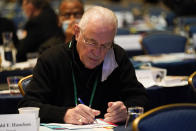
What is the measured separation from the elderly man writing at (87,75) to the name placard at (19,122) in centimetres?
39

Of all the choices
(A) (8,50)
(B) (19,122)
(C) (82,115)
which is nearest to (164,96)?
(C) (82,115)

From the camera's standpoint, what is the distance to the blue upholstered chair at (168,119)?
216 centimetres

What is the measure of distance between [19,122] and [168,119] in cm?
79

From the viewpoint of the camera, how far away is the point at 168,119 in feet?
7.28

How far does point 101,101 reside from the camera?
127 inches

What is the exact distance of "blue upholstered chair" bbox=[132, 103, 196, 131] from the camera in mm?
2162

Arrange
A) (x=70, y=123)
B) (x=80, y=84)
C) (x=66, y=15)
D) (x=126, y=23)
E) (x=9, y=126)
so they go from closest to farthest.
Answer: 1. (x=9, y=126)
2. (x=70, y=123)
3. (x=80, y=84)
4. (x=66, y=15)
5. (x=126, y=23)

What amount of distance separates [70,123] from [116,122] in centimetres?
27

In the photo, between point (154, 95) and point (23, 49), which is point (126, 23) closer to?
point (23, 49)

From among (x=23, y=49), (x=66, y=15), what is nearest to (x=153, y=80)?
(x=66, y=15)

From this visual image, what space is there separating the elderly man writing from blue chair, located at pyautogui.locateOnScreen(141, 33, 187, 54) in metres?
3.50

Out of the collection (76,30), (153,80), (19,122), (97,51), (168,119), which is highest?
(76,30)

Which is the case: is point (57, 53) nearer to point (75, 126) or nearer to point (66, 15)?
point (75, 126)

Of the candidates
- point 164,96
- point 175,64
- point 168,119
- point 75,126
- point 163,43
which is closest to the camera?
point 168,119
